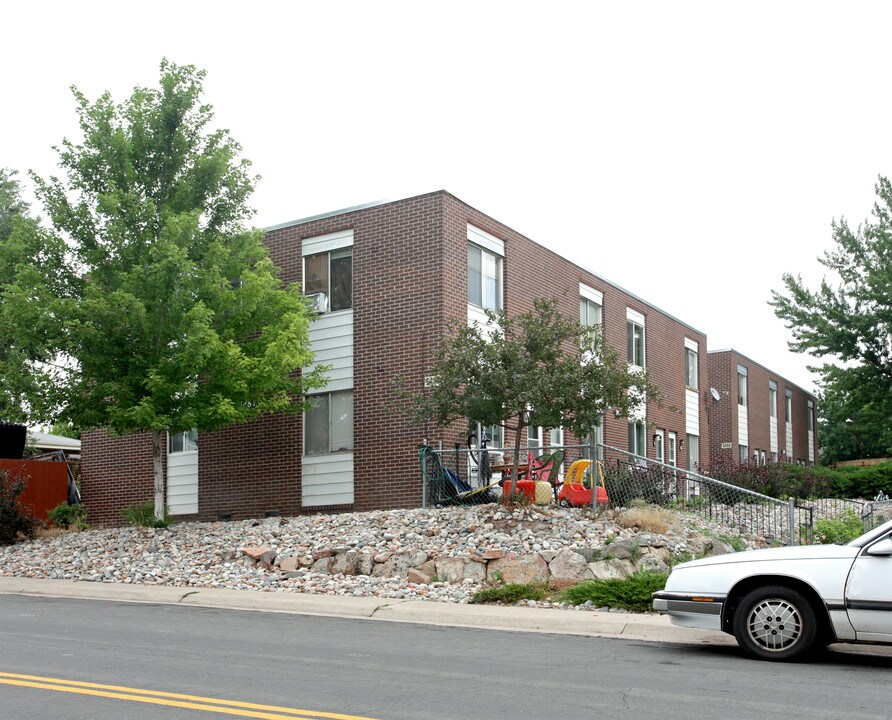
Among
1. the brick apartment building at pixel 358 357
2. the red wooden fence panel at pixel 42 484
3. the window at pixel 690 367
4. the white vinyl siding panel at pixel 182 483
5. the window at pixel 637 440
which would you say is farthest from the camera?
the window at pixel 690 367

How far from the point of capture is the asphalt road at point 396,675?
6.93m

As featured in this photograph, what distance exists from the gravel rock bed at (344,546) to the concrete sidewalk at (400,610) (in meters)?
0.60

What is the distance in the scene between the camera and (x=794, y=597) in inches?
354

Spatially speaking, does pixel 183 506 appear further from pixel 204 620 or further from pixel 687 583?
pixel 687 583

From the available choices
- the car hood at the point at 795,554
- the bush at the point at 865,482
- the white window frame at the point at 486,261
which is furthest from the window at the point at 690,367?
the car hood at the point at 795,554

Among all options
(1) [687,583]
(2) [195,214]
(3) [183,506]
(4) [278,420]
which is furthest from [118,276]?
(1) [687,583]

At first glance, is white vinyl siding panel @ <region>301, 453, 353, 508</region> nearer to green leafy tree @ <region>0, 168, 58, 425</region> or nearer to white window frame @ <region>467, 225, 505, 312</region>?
white window frame @ <region>467, 225, 505, 312</region>

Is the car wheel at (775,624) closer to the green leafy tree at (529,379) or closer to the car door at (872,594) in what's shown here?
the car door at (872,594)

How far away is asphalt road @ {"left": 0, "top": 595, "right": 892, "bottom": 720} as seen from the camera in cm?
693

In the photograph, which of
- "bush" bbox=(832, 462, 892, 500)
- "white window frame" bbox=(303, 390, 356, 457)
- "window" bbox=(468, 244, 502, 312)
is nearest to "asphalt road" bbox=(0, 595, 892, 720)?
"white window frame" bbox=(303, 390, 356, 457)

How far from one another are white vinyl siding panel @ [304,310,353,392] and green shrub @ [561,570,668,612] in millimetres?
9219

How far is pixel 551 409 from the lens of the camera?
16.5m

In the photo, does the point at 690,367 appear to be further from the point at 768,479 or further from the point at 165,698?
the point at 165,698

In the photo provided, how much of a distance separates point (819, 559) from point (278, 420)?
48.5 feet
